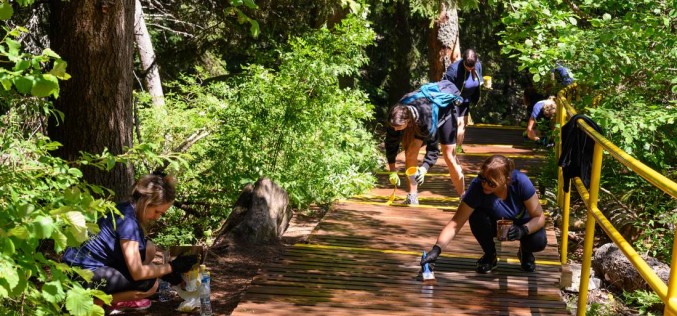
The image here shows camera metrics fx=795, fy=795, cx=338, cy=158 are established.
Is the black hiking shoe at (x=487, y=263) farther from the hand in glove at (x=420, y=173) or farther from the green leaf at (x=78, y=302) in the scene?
the green leaf at (x=78, y=302)

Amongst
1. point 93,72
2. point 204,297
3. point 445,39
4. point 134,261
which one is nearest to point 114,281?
point 134,261

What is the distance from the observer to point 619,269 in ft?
27.6

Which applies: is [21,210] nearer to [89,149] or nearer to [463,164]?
[89,149]

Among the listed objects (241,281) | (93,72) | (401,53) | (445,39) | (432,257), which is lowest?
(241,281)

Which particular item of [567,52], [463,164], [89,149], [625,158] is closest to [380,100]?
[463,164]

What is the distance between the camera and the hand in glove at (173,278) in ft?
18.1

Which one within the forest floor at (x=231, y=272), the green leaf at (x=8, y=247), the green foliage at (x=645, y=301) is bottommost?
the green foliage at (x=645, y=301)

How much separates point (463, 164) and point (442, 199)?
3010 millimetres

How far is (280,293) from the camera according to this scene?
18.3 feet

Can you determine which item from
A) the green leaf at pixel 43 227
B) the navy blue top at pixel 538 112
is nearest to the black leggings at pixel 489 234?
the green leaf at pixel 43 227

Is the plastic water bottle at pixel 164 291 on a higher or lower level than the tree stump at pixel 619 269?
higher

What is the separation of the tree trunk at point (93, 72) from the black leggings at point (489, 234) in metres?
2.96

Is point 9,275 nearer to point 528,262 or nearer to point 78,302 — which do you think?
point 78,302

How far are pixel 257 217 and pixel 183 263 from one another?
2800mm
